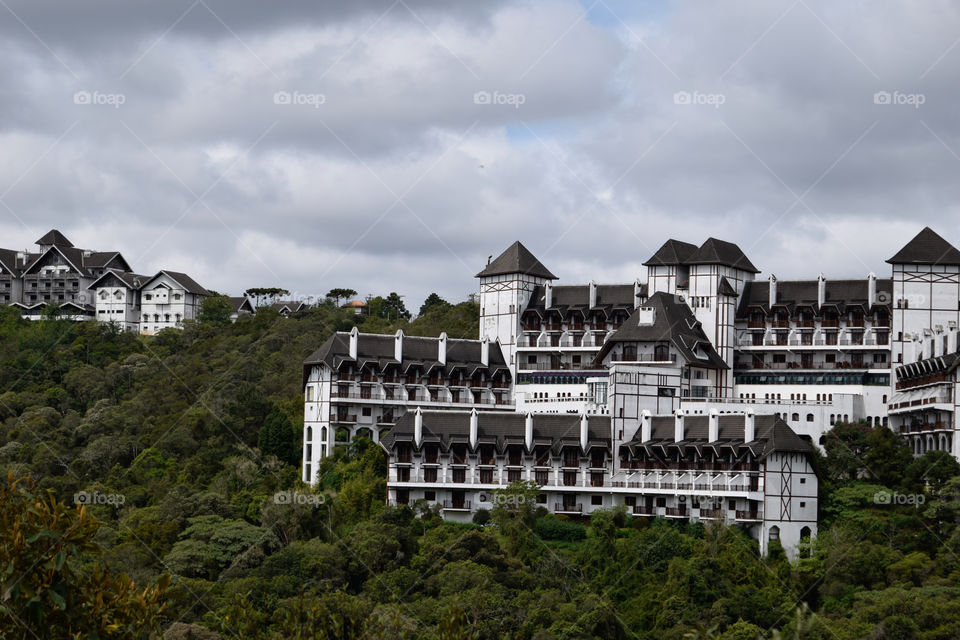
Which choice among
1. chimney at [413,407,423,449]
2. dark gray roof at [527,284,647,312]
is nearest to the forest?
chimney at [413,407,423,449]

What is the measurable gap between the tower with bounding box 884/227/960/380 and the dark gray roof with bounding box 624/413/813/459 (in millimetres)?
15134

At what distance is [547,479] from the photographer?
71438mm

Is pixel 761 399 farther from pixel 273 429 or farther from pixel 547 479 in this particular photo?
pixel 273 429

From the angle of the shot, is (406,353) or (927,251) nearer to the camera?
(927,251)

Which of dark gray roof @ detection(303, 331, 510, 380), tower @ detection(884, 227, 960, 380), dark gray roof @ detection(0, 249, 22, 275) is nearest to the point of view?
tower @ detection(884, 227, 960, 380)

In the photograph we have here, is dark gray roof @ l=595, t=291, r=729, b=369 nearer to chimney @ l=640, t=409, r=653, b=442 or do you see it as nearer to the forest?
chimney @ l=640, t=409, r=653, b=442

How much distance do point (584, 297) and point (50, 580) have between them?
6900cm

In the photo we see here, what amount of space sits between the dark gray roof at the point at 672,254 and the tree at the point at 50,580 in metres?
64.1

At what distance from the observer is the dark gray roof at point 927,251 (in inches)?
3081

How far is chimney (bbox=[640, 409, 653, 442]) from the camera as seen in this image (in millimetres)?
70688

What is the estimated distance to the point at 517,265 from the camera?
8969 cm

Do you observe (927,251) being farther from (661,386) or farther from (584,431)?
(584,431)

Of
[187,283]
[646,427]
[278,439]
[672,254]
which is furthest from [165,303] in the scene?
[646,427]

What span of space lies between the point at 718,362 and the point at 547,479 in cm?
1627
